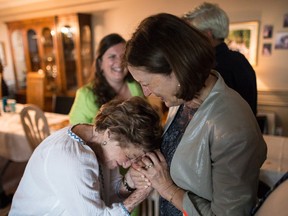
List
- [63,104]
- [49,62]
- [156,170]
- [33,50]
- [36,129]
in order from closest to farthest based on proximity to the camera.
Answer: [156,170]
[36,129]
[63,104]
[49,62]
[33,50]

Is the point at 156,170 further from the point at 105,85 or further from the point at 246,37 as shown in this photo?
the point at 246,37

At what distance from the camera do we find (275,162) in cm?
160

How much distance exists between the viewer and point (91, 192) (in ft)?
2.96

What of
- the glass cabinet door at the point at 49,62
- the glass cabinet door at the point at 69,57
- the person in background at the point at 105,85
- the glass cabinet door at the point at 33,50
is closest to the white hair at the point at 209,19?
the person in background at the point at 105,85

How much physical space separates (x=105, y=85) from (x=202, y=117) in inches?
39.4

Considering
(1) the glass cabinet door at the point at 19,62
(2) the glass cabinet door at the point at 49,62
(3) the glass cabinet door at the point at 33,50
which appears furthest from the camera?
(1) the glass cabinet door at the point at 19,62

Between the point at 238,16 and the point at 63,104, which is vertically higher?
the point at 238,16

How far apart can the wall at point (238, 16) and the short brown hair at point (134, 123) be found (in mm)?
2523

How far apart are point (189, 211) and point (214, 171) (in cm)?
16

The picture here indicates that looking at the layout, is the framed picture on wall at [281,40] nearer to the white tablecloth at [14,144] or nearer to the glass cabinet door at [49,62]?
the white tablecloth at [14,144]

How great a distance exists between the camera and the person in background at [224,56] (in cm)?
124

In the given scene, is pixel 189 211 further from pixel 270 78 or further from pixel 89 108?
pixel 270 78

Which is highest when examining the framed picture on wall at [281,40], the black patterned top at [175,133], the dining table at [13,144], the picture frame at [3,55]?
the framed picture on wall at [281,40]

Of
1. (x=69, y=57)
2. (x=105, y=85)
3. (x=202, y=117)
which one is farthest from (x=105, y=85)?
(x=69, y=57)
